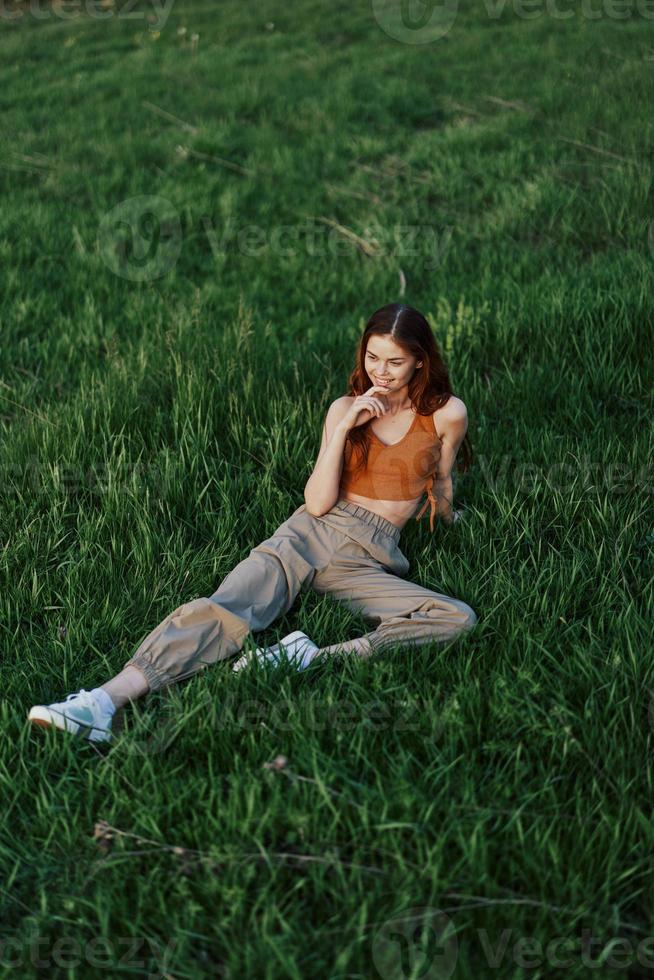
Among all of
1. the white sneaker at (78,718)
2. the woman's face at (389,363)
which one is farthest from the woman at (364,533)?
the white sneaker at (78,718)

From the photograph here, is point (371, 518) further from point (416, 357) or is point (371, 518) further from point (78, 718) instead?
point (78, 718)

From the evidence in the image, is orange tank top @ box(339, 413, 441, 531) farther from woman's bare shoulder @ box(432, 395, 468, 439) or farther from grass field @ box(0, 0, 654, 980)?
grass field @ box(0, 0, 654, 980)

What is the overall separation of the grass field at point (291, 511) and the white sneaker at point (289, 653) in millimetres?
44

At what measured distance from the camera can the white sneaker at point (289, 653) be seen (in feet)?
7.73

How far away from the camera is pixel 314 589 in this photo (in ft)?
9.09

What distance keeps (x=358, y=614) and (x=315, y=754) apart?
0.73m

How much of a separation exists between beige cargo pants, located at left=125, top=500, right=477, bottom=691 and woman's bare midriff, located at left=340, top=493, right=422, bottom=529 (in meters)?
0.03

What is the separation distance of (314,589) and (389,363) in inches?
29.5

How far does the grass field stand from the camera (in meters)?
1.75

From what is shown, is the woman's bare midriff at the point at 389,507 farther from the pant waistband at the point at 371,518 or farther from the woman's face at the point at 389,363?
the woman's face at the point at 389,363

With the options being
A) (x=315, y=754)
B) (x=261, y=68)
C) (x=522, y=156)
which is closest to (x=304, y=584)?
(x=315, y=754)

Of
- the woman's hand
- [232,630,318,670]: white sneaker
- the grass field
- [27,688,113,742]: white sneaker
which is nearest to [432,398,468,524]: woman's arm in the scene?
the grass field

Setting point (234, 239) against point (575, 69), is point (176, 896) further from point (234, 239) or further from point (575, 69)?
point (575, 69)

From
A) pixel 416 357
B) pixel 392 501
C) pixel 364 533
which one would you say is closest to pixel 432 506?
pixel 392 501
